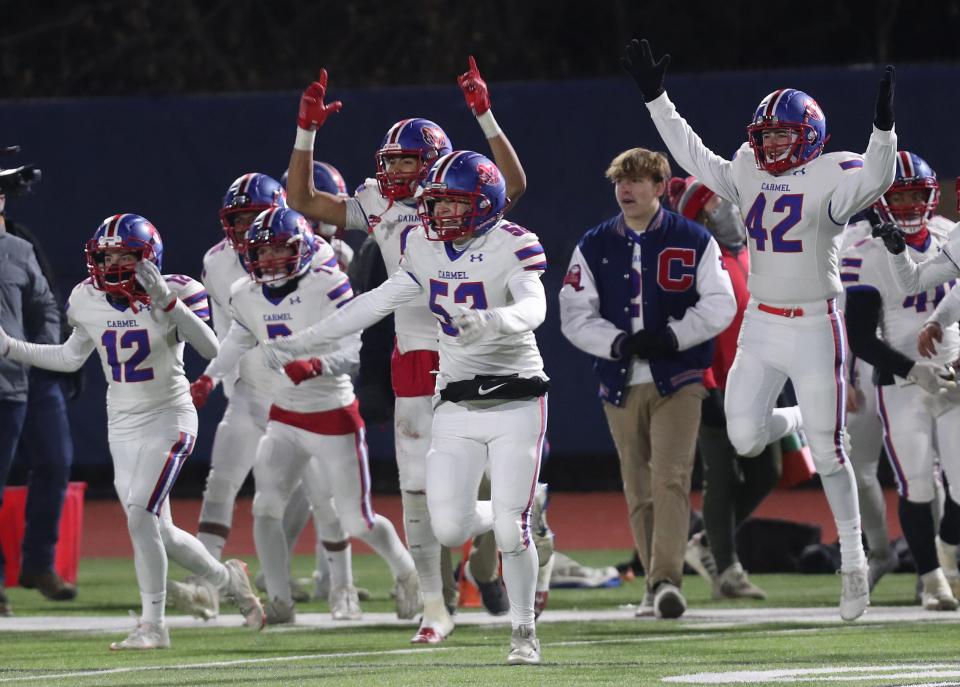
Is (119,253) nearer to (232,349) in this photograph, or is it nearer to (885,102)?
(232,349)

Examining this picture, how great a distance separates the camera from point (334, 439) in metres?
7.59

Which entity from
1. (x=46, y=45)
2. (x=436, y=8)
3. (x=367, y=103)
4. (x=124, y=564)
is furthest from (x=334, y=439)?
(x=46, y=45)

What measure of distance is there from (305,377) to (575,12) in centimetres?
1135

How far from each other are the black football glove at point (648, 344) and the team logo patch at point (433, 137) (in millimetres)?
1103

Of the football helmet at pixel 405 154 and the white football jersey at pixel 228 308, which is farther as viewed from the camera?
the white football jersey at pixel 228 308

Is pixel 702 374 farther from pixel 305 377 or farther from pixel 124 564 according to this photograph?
pixel 124 564

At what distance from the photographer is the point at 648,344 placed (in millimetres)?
7570

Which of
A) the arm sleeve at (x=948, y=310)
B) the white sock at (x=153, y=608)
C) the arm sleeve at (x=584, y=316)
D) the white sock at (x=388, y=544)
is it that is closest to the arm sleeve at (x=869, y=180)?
the arm sleeve at (x=948, y=310)

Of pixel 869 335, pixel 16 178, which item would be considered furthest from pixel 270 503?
pixel 869 335

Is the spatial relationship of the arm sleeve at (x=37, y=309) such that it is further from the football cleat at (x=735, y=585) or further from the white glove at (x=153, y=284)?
the football cleat at (x=735, y=585)

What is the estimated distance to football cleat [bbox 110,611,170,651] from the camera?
6.82 meters

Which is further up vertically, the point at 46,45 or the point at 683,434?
the point at 46,45

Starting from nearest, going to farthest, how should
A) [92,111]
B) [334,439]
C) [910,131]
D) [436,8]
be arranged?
[334,439]
[910,131]
[92,111]
[436,8]

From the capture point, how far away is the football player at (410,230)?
7.16 m
